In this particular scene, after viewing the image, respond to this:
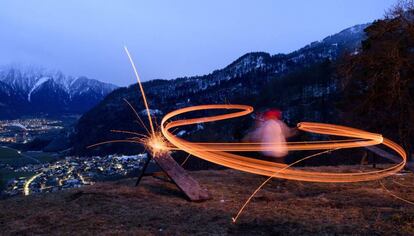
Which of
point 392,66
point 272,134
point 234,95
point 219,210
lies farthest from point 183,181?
point 234,95

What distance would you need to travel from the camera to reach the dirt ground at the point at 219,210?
8211 millimetres

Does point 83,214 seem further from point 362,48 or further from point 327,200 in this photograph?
point 362,48

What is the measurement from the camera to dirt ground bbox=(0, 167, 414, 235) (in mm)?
8211

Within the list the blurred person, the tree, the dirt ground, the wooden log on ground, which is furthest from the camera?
the tree

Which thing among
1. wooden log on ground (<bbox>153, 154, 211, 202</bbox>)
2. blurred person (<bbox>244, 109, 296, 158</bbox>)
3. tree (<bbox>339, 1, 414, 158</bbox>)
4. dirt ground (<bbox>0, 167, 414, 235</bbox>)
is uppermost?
tree (<bbox>339, 1, 414, 158</bbox>)

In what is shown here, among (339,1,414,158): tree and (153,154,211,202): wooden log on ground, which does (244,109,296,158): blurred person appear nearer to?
(153,154,211,202): wooden log on ground

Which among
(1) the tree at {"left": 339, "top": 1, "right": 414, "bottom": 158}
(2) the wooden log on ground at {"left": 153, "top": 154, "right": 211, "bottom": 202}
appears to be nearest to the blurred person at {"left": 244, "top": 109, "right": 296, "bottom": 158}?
(2) the wooden log on ground at {"left": 153, "top": 154, "right": 211, "bottom": 202}

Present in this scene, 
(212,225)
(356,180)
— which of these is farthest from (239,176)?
(212,225)

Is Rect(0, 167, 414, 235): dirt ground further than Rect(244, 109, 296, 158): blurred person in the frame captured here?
No

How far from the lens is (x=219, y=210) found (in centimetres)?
977

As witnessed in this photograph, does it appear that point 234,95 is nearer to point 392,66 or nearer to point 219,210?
point 392,66

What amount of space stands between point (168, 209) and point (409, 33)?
48.8 feet

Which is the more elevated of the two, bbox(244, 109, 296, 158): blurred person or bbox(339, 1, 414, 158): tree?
bbox(339, 1, 414, 158): tree

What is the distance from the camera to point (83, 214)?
959cm
